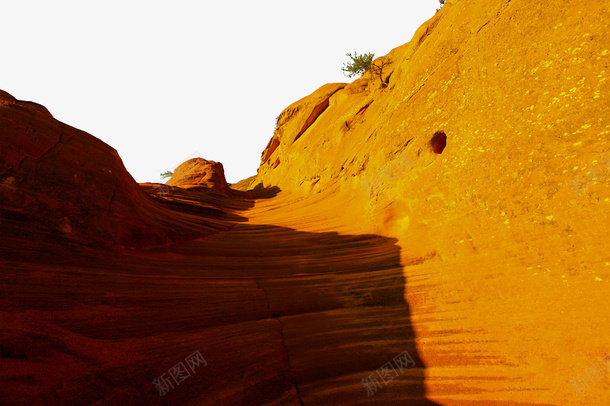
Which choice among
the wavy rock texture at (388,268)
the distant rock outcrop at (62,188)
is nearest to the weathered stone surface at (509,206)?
the wavy rock texture at (388,268)

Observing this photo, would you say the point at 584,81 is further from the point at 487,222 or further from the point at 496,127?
the point at 487,222

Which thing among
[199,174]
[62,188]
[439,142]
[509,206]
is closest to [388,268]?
[509,206]

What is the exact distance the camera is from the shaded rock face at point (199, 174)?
2295cm

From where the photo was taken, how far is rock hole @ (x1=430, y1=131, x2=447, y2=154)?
724cm

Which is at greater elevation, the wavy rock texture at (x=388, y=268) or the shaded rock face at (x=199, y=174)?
the shaded rock face at (x=199, y=174)

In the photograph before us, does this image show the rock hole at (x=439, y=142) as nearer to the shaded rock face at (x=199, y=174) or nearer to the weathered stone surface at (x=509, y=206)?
the weathered stone surface at (x=509, y=206)

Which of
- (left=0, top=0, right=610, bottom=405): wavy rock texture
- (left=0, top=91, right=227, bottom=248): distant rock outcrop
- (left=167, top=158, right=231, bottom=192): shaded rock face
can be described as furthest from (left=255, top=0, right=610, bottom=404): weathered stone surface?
Answer: (left=167, top=158, right=231, bottom=192): shaded rock face

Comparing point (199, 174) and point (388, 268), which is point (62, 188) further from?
point (199, 174)

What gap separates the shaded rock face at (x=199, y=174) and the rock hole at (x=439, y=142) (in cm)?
1689

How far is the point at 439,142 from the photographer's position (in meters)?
7.29

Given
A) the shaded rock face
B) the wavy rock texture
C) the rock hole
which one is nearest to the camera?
the wavy rock texture

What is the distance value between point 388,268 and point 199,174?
21.7 meters

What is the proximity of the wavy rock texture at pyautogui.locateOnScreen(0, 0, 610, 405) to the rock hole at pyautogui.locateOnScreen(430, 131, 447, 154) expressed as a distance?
6 cm

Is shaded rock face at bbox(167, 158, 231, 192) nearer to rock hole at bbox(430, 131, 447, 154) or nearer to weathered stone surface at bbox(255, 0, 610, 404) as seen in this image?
weathered stone surface at bbox(255, 0, 610, 404)
